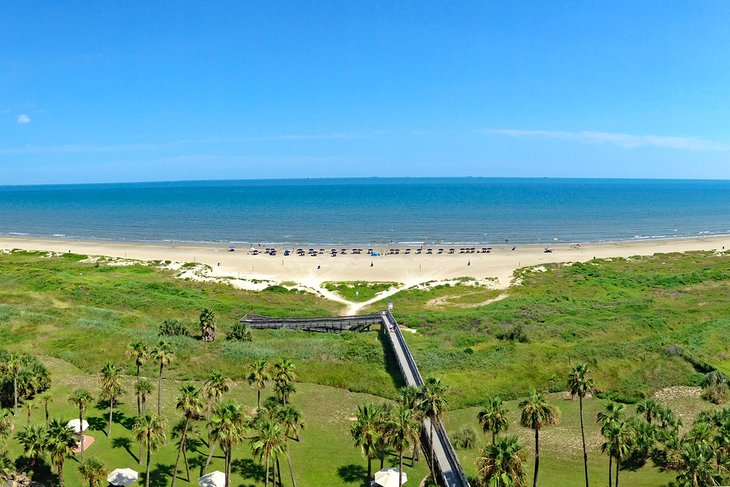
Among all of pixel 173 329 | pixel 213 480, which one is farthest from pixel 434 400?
pixel 173 329

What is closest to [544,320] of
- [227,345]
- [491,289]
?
[491,289]

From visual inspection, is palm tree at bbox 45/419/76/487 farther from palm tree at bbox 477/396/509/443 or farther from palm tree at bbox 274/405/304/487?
palm tree at bbox 477/396/509/443

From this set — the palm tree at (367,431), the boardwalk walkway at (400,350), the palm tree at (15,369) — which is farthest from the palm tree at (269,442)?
the palm tree at (15,369)

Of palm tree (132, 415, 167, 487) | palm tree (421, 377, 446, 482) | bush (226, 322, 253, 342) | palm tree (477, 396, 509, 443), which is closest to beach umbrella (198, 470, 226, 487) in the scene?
palm tree (132, 415, 167, 487)

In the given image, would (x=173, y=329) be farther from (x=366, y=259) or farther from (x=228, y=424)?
(x=366, y=259)

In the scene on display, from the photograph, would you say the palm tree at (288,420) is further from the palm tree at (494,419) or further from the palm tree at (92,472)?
the palm tree at (494,419)

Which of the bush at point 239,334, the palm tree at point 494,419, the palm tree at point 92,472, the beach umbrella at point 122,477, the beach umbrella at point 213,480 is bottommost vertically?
the beach umbrella at point 213,480

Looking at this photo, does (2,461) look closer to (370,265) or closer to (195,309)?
(195,309)
